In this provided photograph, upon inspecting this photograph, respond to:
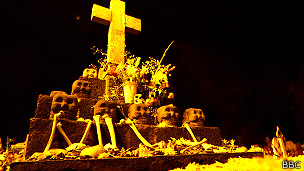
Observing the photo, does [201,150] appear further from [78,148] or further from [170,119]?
[78,148]

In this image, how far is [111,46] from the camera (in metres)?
5.67

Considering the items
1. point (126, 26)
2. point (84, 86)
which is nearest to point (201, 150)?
point (84, 86)

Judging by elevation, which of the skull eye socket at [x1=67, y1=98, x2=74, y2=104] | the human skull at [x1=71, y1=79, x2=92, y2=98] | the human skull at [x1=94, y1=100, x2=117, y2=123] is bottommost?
the human skull at [x1=94, y1=100, x2=117, y2=123]

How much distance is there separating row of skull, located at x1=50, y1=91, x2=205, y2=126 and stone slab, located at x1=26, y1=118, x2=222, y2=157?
160 millimetres

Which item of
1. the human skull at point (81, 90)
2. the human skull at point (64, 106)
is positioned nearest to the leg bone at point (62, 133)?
the human skull at point (64, 106)

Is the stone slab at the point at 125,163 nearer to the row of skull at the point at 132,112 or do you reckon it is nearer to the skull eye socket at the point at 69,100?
the row of skull at the point at 132,112

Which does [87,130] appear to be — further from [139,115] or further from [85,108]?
[139,115]

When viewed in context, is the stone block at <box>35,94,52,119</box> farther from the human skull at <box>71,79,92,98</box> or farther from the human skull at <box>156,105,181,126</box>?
the human skull at <box>156,105,181,126</box>

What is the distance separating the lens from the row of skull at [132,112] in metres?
→ 3.24

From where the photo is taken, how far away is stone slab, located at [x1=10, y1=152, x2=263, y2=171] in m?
2.14

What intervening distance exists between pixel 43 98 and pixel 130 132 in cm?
Result: 141

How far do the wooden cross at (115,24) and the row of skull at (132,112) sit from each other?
2.14 metres

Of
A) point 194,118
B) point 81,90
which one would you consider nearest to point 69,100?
point 81,90

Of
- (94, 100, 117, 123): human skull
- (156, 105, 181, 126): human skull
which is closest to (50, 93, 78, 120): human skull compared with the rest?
(94, 100, 117, 123): human skull
